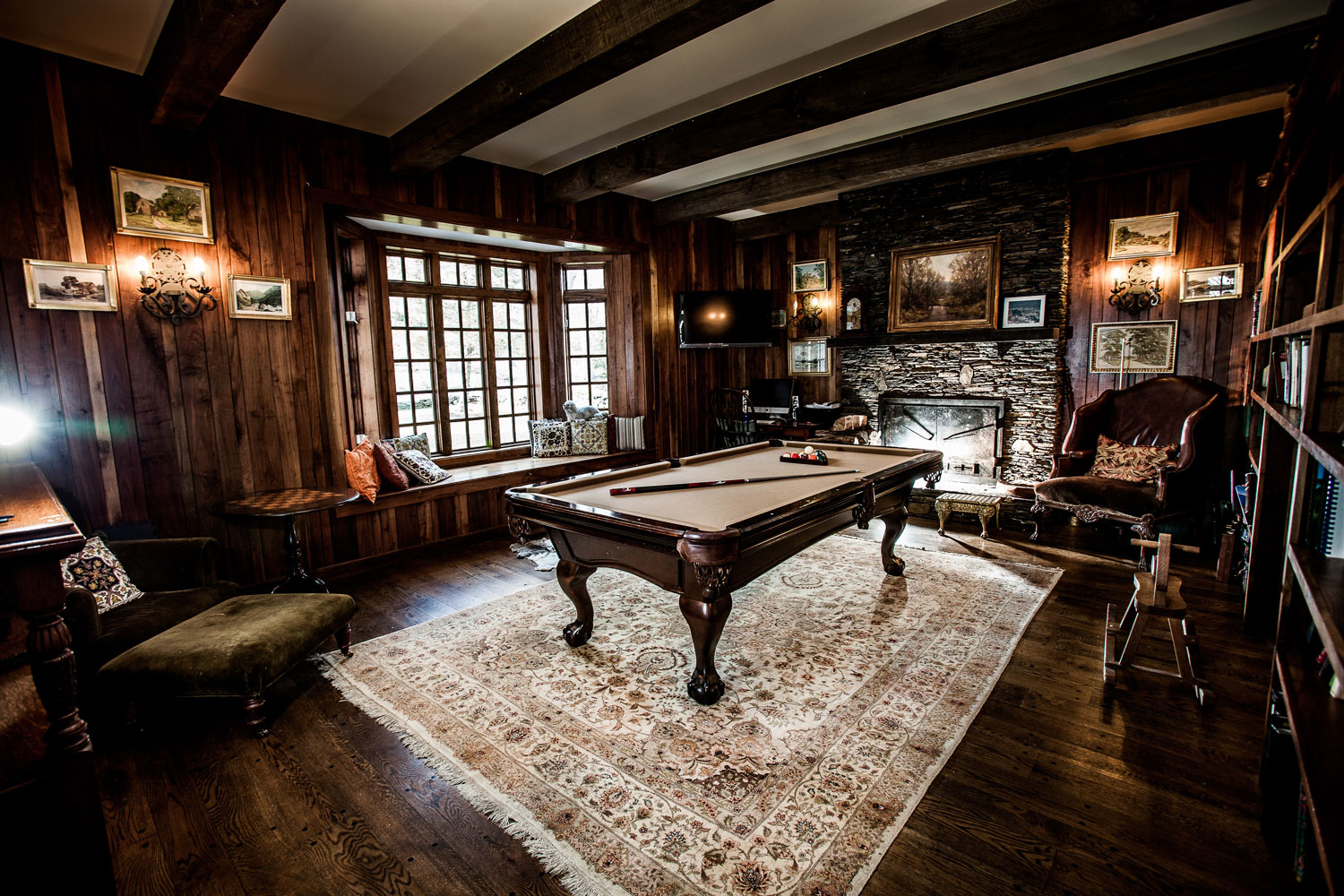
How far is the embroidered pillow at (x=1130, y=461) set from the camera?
4.49 m

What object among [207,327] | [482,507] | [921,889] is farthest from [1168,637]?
[207,327]

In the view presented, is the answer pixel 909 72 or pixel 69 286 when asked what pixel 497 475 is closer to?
pixel 69 286

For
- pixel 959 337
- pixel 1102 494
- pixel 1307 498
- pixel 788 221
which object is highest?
pixel 788 221

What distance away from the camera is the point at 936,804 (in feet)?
6.36

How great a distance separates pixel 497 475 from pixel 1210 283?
6.11 metres

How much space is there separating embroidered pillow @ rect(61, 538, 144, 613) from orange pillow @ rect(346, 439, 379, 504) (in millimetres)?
1563

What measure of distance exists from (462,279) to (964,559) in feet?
16.8

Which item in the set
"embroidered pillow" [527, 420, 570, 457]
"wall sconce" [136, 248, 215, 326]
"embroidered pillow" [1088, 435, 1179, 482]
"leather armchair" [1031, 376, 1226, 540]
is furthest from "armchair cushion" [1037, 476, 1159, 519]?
"wall sconce" [136, 248, 215, 326]

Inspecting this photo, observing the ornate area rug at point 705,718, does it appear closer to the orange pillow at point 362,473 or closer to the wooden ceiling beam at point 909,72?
the orange pillow at point 362,473

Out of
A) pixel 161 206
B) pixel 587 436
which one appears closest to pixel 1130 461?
pixel 587 436

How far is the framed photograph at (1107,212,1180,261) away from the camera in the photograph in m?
4.98

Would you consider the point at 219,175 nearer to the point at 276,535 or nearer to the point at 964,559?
the point at 276,535

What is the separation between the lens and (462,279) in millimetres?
5938

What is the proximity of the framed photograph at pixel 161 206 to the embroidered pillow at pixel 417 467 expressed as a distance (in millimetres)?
1889
